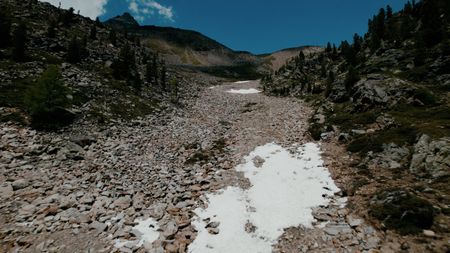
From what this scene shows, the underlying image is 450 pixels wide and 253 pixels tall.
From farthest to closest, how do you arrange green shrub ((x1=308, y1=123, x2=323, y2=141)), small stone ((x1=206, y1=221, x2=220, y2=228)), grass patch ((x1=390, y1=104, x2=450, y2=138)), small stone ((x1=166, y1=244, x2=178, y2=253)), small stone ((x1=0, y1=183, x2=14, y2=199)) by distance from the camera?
green shrub ((x1=308, y1=123, x2=323, y2=141))
grass patch ((x1=390, y1=104, x2=450, y2=138))
small stone ((x1=0, y1=183, x2=14, y2=199))
small stone ((x1=206, y1=221, x2=220, y2=228))
small stone ((x1=166, y1=244, x2=178, y2=253))

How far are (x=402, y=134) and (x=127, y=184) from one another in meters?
17.5

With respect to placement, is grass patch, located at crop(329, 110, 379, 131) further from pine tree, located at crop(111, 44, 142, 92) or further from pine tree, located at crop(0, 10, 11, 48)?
pine tree, located at crop(0, 10, 11, 48)

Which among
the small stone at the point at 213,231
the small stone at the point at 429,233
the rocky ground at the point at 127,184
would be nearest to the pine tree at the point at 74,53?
the rocky ground at the point at 127,184

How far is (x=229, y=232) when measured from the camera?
10.8 metres

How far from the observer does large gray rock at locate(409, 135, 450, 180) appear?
11883mm

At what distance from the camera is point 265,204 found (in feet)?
42.1

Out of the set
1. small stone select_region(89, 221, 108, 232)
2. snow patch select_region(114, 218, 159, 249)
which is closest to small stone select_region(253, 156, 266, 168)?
snow patch select_region(114, 218, 159, 249)

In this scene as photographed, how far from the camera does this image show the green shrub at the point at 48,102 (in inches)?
803

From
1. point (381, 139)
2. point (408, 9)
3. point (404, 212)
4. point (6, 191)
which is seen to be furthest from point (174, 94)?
point (408, 9)

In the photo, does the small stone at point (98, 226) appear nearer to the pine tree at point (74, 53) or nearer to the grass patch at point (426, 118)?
the grass patch at point (426, 118)

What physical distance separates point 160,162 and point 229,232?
9.21m

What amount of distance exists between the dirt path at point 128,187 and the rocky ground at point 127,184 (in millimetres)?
47

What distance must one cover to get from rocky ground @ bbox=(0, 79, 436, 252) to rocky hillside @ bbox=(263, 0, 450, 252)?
3.65 ft

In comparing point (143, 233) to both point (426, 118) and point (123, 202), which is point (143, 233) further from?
point (426, 118)
